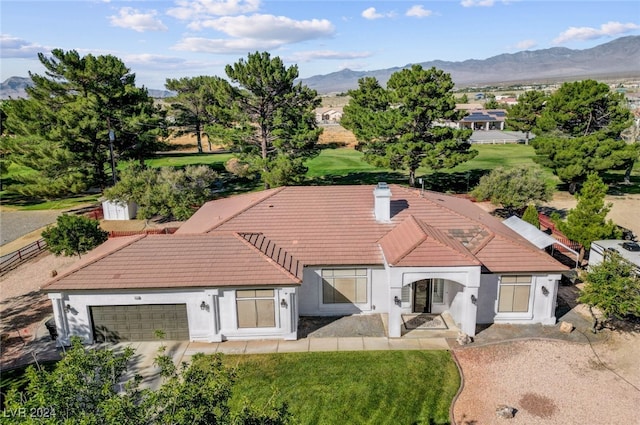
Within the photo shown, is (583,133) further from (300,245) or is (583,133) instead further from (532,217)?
(300,245)

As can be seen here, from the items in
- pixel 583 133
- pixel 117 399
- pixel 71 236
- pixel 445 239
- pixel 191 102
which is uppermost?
pixel 191 102

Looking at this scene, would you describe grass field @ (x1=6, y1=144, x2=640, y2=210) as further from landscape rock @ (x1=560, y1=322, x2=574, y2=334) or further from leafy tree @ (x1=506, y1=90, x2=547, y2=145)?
landscape rock @ (x1=560, y1=322, x2=574, y2=334)

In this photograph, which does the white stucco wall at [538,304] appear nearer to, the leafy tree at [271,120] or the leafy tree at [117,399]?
the leafy tree at [117,399]

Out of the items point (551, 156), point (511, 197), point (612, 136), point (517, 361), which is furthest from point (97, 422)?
point (612, 136)

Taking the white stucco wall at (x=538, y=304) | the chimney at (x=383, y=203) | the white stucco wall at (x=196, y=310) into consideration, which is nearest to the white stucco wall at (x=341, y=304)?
the white stucco wall at (x=196, y=310)

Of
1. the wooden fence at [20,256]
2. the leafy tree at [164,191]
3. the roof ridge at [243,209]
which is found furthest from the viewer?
the leafy tree at [164,191]

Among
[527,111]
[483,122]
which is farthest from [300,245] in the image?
[483,122]
